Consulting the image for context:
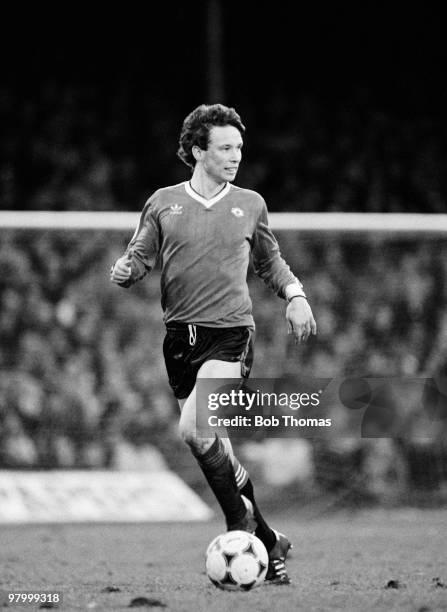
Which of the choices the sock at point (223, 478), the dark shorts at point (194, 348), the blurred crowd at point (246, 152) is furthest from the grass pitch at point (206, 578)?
the blurred crowd at point (246, 152)

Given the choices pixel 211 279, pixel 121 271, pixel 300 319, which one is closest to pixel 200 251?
pixel 211 279

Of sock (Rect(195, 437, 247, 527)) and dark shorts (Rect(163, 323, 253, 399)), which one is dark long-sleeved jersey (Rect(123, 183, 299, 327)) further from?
sock (Rect(195, 437, 247, 527))

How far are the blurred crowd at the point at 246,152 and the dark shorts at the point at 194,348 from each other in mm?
7428

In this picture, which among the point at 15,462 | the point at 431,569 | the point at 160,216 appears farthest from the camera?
the point at 15,462

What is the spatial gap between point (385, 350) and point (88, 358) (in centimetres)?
236

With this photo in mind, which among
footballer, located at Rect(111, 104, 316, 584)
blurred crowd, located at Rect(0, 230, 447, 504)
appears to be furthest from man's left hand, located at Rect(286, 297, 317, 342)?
blurred crowd, located at Rect(0, 230, 447, 504)

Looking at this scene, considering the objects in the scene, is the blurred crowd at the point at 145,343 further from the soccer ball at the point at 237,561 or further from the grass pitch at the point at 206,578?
the soccer ball at the point at 237,561

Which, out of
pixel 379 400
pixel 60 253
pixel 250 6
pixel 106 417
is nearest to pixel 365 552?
pixel 379 400

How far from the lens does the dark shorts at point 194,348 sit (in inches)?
201

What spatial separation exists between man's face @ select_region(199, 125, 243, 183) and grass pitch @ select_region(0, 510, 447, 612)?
1.83 meters

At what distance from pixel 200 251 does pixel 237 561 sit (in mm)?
1344

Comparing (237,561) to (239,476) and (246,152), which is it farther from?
(246,152)

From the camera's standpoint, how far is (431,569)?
6.05m

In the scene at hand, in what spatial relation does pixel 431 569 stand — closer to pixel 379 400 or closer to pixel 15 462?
pixel 379 400
